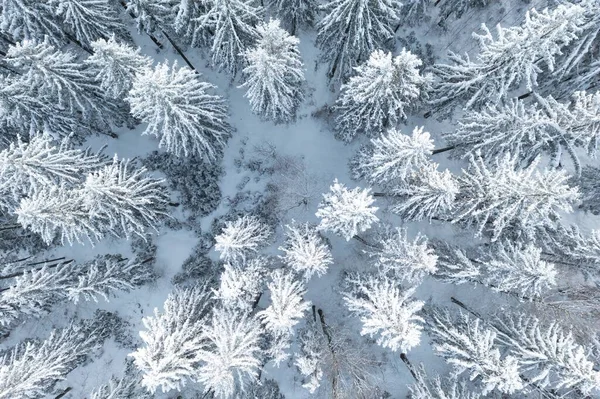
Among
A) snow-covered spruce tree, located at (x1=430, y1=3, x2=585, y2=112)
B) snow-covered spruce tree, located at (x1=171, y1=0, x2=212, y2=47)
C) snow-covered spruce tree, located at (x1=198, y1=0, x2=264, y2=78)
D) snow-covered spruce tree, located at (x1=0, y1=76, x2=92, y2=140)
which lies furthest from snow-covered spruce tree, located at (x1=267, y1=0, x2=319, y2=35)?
snow-covered spruce tree, located at (x1=0, y1=76, x2=92, y2=140)

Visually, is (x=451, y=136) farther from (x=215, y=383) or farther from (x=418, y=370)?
(x=215, y=383)

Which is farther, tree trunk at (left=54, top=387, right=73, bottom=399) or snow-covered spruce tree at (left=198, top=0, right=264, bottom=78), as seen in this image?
tree trunk at (left=54, top=387, right=73, bottom=399)

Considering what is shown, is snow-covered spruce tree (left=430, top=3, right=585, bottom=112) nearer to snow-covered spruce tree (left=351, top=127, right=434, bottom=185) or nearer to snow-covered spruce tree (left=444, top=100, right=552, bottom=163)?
snow-covered spruce tree (left=444, top=100, right=552, bottom=163)

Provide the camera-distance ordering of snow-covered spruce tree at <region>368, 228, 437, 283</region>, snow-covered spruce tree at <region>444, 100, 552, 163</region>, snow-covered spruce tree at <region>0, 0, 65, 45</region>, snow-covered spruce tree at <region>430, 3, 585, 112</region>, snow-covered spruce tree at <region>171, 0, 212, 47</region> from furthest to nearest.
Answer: snow-covered spruce tree at <region>171, 0, 212, 47</region>, snow-covered spruce tree at <region>0, 0, 65, 45</region>, snow-covered spruce tree at <region>444, 100, 552, 163</region>, snow-covered spruce tree at <region>368, 228, 437, 283</region>, snow-covered spruce tree at <region>430, 3, 585, 112</region>

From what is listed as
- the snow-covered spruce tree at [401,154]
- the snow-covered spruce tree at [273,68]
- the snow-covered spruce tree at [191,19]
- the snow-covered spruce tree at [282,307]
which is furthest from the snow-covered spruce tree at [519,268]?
the snow-covered spruce tree at [191,19]

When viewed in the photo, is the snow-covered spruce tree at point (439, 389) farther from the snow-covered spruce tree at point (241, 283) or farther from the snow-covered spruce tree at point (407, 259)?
the snow-covered spruce tree at point (241, 283)

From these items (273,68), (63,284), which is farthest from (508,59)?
(63,284)

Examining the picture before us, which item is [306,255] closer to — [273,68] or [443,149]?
[273,68]
